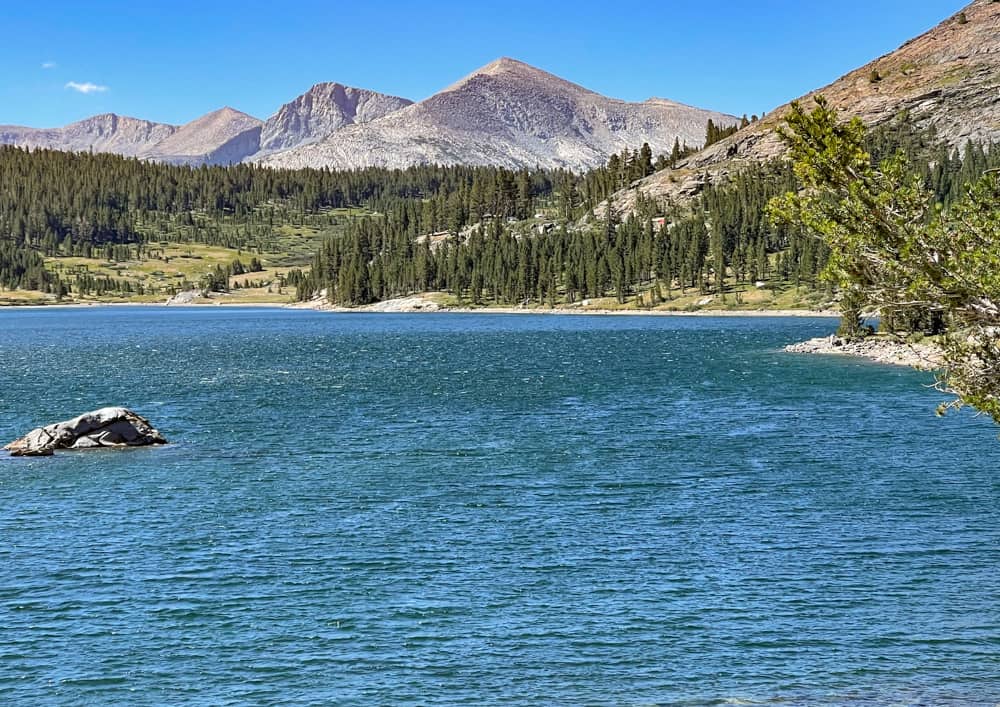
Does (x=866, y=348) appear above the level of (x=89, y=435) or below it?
above

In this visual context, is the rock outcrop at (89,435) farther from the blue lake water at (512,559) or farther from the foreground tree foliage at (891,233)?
the foreground tree foliage at (891,233)

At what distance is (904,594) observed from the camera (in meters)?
32.3

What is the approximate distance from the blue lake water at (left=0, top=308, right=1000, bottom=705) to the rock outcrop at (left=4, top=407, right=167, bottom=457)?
1.94 metres

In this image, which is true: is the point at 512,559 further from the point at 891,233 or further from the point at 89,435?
the point at 89,435

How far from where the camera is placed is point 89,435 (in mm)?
61719

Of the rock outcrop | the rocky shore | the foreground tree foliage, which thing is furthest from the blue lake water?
the rocky shore

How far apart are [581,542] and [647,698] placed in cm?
1423

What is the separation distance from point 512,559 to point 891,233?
63.5 ft

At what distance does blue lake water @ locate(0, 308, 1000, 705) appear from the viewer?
26516 mm

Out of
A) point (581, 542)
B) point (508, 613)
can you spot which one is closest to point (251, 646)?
point (508, 613)

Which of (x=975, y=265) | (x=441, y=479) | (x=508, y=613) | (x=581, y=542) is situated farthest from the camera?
(x=441, y=479)

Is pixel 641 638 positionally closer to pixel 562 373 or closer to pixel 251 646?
pixel 251 646

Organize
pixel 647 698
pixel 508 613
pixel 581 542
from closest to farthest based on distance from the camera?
pixel 647 698
pixel 508 613
pixel 581 542

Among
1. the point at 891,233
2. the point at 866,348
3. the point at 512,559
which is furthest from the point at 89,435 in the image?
the point at 866,348
